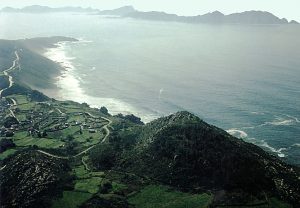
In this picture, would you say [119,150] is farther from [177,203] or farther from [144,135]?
[177,203]

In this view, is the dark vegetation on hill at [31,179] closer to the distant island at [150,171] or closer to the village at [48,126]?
the distant island at [150,171]

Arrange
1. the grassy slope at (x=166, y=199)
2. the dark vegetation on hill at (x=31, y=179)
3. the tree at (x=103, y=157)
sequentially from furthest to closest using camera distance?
the tree at (x=103, y=157)
the dark vegetation on hill at (x=31, y=179)
the grassy slope at (x=166, y=199)

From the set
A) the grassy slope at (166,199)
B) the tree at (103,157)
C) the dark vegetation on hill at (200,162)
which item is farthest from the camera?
the tree at (103,157)

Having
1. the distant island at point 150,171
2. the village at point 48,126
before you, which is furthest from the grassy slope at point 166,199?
the village at point 48,126

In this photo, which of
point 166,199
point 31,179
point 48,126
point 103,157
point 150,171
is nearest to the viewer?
point 166,199

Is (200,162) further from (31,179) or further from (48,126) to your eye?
(48,126)

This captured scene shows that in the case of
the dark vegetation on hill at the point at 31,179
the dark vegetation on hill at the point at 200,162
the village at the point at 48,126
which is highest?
the dark vegetation on hill at the point at 200,162

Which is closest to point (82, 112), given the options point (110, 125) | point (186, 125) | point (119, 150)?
point (110, 125)

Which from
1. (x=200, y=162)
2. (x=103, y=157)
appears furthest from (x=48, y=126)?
(x=200, y=162)

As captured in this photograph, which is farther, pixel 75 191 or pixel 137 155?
pixel 137 155
